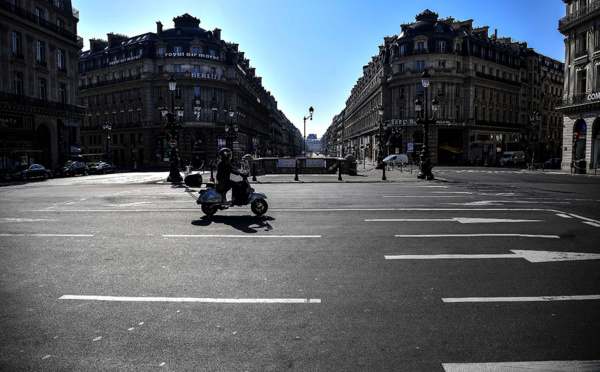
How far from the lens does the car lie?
2809 cm

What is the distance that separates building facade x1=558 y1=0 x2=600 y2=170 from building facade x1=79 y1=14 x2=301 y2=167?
124 feet

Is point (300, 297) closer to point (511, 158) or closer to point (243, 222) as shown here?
point (243, 222)

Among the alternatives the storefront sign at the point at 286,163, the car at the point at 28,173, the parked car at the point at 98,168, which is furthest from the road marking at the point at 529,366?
the parked car at the point at 98,168

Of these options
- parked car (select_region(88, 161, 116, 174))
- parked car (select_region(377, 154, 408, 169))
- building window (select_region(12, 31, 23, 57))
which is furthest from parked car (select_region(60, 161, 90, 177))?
parked car (select_region(377, 154, 408, 169))

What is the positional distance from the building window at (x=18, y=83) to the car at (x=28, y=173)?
8.68 m

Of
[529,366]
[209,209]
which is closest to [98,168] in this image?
[209,209]

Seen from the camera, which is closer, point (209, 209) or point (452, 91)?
point (209, 209)

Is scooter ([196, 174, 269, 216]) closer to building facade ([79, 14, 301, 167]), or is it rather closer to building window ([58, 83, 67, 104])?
building window ([58, 83, 67, 104])

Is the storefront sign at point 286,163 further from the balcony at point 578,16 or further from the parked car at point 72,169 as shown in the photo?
the balcony at point 578,16

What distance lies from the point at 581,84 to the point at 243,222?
130 ft

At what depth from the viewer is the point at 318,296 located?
425 centimetres

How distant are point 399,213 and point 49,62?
Result: 41.4m

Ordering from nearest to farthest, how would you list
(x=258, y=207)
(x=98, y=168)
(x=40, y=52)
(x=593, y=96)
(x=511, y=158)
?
(x=258, y=207), (x=593, y=96), (x=40, y=52), (x=98, y=168), (x=511, y=158)

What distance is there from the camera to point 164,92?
55.6 metres
